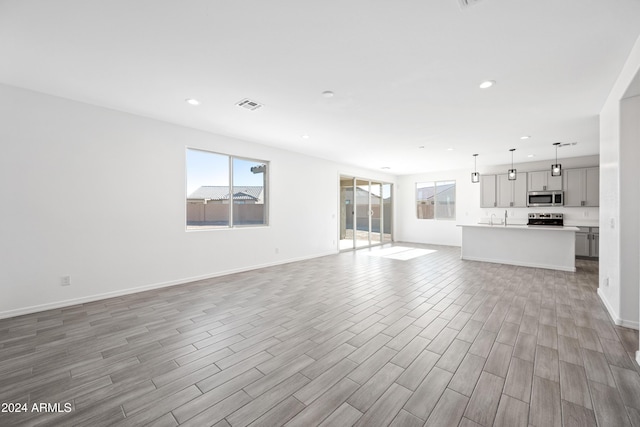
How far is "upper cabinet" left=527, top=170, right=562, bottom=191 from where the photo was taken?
7273 mm

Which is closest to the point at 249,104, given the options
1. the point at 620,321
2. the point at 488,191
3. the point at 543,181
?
the point at 620,321

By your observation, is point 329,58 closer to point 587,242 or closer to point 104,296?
point 104,296

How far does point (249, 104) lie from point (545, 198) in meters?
8.31

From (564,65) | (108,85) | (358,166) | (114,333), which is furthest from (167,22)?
(358,166)

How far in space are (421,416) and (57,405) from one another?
7.65 ft

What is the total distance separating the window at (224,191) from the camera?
4801 millimetres

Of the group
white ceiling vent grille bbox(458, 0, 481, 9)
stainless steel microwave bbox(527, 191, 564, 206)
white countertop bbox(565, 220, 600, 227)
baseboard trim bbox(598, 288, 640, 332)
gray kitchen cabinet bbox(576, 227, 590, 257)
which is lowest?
baseboard trim bbox(598, 288, 640, 332)

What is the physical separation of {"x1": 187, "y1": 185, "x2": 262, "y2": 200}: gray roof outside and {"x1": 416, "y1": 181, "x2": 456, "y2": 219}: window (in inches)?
260

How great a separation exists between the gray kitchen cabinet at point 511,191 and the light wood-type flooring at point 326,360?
4670mm

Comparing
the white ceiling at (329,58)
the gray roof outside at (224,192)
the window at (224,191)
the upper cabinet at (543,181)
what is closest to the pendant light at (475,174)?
the upper cabinet at (543,181)

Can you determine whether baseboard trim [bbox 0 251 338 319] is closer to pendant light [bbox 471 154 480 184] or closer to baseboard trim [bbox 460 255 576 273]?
baseboard trim [bbox 460 255 576 273]

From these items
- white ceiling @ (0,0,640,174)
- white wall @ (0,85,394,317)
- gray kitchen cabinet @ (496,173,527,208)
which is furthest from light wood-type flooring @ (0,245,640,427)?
gray kitchen cabinet @ (496,173,527,208)

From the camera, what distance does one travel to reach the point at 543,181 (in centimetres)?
745

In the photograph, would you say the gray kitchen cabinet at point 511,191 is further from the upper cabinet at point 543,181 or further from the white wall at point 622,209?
the white wall at point 622,209
